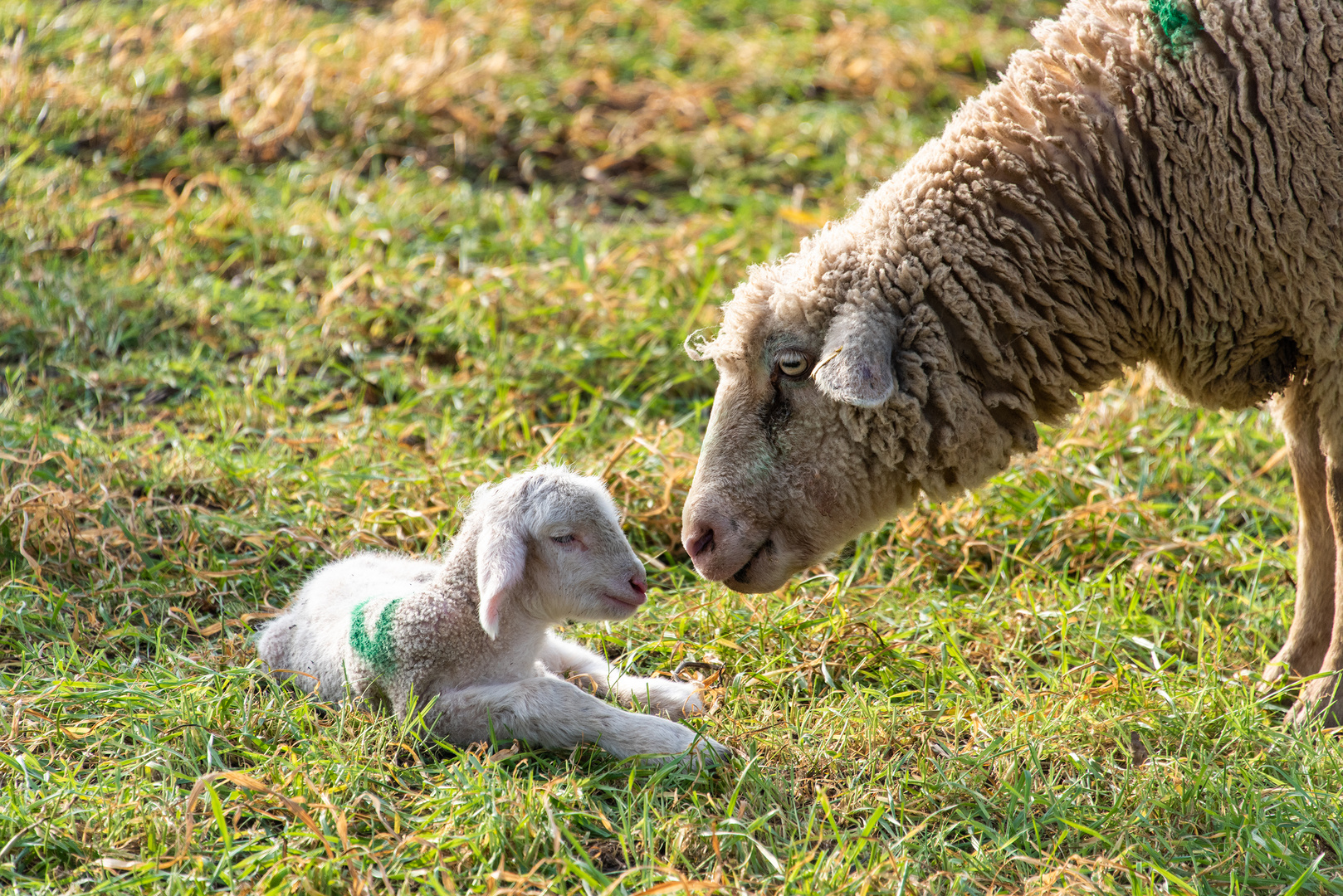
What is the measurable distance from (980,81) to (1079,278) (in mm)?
6033

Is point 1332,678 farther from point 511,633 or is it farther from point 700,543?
point 511,633

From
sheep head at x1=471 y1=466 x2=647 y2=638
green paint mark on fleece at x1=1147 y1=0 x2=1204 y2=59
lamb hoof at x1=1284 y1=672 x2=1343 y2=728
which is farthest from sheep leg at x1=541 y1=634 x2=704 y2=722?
green paint mark on fleece at x1=1147 y1=0 x2=1204 y2=59

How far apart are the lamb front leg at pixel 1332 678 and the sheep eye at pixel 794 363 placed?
5.04 feet

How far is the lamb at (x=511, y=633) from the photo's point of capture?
135 inches

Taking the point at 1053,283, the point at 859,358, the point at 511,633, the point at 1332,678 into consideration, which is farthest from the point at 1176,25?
the point at 511,633

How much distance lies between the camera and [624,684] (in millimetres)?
3771

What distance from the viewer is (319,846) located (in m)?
3.05

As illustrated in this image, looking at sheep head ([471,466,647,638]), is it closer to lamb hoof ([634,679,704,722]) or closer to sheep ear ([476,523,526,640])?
sheep ear ([476,523,526,640])

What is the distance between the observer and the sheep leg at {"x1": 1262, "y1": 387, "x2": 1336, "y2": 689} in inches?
156

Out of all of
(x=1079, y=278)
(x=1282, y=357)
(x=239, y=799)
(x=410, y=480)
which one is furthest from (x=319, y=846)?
(x=1282, y=357)

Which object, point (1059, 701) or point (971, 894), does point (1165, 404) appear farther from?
point (971, 894)

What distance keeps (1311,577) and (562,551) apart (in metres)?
2.36

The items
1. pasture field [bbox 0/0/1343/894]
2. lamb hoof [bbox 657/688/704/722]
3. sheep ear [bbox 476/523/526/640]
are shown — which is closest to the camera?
pasture field [bbox 0/0/1343/894]

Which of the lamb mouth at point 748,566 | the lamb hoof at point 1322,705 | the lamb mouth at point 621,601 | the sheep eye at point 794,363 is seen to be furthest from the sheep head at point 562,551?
the lamb hoof at point 1322,705
